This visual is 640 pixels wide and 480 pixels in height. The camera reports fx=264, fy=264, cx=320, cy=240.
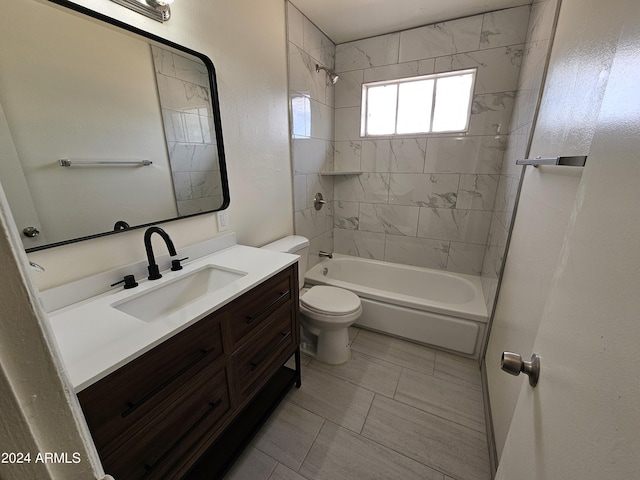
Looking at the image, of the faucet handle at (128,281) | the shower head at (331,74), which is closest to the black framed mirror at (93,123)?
the faucet handle at (128,281)

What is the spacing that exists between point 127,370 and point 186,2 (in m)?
1.54

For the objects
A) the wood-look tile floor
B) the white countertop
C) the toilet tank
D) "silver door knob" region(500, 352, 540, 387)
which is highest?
A: "silver door knob" region(500, 352, 540, 387)

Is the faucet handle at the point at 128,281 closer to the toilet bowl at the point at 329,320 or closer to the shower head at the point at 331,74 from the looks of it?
the toilet bowl at the point at 329,320

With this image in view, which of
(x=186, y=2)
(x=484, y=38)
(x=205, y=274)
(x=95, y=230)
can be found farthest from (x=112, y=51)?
(x=484, y=38)

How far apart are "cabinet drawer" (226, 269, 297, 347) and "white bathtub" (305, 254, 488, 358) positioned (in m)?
0.93

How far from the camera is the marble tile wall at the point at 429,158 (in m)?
2.04

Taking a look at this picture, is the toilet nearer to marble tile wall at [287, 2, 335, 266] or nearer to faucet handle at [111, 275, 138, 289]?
marble tile wall at [287, 2, 335, 266]

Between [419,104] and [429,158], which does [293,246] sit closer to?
[429,158]

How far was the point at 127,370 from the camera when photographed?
0.74 m

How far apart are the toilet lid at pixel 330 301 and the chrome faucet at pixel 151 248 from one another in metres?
0.98

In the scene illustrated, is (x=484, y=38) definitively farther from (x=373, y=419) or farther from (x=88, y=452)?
(x=88, y=452)

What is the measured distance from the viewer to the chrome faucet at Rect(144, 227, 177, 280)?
110cm

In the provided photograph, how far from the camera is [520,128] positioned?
1.68m

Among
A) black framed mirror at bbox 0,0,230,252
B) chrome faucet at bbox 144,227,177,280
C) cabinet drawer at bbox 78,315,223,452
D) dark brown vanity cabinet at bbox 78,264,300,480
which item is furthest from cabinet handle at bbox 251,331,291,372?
black framed mirror at bbox 0,0,230,252
